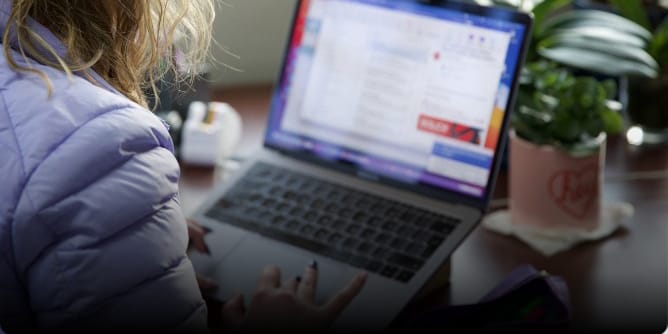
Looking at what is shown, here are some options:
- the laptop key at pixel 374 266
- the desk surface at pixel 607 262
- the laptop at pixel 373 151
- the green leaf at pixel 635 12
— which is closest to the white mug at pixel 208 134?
the desk surface at pixel 607 262

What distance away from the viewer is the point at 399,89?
1.22m

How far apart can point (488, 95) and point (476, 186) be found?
0.11m

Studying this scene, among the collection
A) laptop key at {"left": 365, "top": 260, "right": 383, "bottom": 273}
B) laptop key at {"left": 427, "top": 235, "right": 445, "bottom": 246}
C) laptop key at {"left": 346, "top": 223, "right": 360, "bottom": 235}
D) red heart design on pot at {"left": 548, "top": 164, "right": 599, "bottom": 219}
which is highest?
red heart design on pot at {"left": 548, "top": 164, "right": 599, "bottom": 219}

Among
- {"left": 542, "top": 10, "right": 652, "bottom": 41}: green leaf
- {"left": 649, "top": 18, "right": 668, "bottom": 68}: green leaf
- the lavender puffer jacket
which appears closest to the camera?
the lavender puffer jacket

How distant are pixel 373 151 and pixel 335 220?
0.12 m

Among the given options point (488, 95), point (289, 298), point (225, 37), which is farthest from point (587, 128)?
point (225, 37)

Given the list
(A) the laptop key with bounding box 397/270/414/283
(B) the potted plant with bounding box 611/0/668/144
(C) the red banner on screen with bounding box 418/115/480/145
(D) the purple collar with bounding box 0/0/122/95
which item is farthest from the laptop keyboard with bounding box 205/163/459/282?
(B) the potted plant with bounding box 611/0/668/144

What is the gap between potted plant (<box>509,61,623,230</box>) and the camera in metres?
1.21

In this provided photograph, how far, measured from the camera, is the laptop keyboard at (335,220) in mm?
1103

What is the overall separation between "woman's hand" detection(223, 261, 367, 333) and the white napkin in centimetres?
29

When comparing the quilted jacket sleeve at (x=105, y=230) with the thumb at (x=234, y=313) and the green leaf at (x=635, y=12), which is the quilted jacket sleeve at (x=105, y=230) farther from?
the green leaf at (x=635, y=12)

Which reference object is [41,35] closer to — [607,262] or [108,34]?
[108,34]

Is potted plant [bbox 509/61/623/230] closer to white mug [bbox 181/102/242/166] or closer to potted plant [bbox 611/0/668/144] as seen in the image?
potted plant [bbox 611/0/668/144]

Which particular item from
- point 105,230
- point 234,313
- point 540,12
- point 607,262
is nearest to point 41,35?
point 105,230
